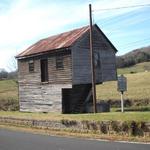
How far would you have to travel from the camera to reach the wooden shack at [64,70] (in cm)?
3556

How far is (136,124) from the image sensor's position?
19.5m

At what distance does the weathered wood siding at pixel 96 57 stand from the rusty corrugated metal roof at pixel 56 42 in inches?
25.1

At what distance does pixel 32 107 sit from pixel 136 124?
857 inches

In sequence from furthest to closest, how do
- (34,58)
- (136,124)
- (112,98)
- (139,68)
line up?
(139,68), (112,98), (34,58), (136,124)

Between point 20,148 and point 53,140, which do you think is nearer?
point 20,148

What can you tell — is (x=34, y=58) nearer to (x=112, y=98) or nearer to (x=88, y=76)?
(x=88, y=76)

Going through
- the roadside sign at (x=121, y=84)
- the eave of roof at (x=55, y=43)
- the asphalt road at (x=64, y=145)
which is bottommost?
the asphalt road at (x=64, y=145)

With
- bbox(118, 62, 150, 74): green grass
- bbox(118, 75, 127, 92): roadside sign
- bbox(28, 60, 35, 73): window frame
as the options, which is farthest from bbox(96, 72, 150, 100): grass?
bbox(118, 62, 150, 74): green grass

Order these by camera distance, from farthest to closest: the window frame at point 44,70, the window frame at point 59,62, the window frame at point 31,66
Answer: the window frame at point 31,66 < the window frame at point 44,70 < the window frame at point 59,62

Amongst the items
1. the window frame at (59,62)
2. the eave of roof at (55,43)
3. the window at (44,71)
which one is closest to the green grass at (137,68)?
the eave of roof at (55,43)

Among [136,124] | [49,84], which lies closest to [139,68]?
[49,84]

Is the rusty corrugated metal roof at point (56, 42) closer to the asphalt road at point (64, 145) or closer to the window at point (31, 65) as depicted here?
the window at point (31, 65)

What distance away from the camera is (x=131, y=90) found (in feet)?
172

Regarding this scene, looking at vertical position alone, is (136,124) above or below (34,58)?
below
